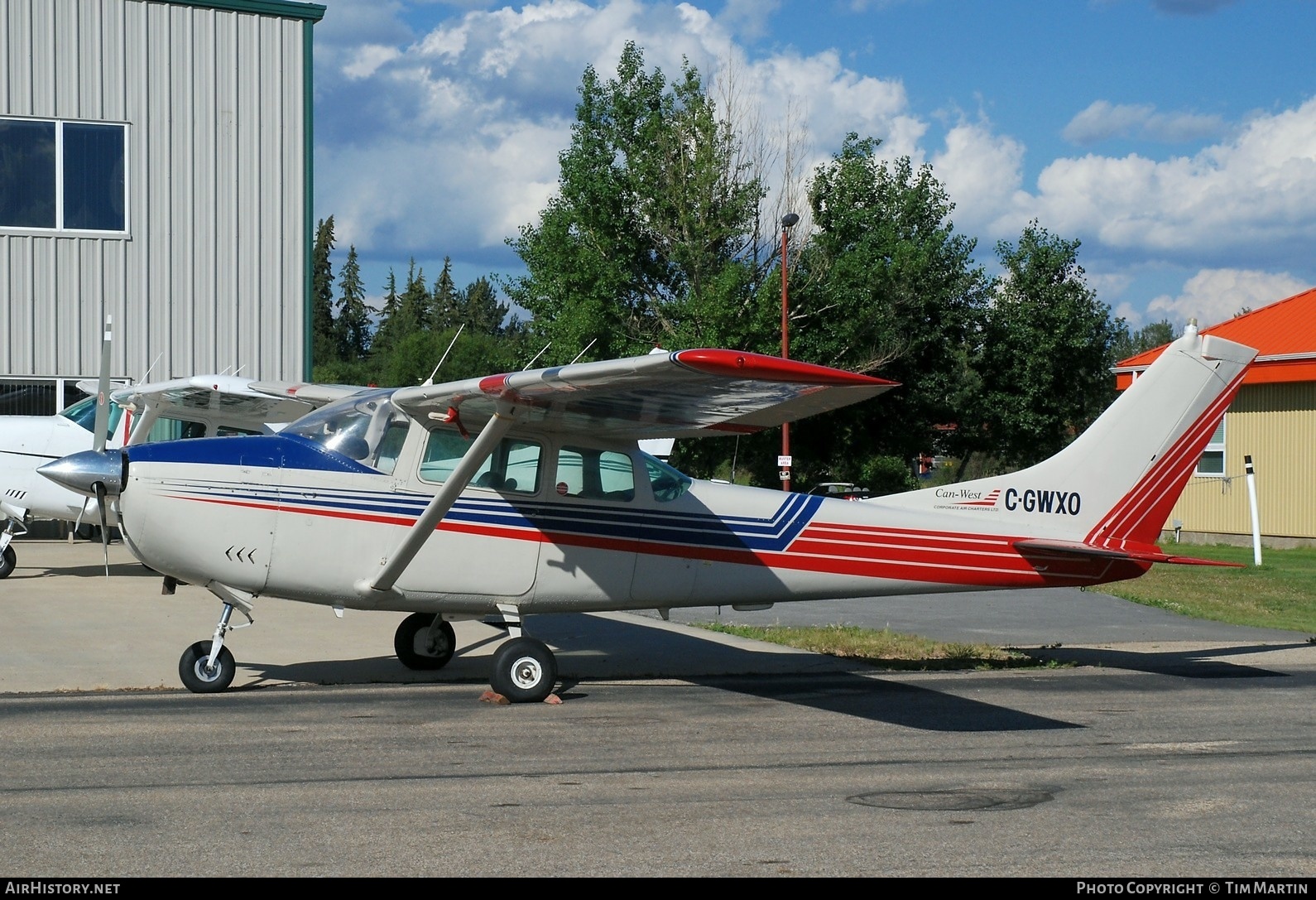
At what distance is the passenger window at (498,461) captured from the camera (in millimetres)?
9766

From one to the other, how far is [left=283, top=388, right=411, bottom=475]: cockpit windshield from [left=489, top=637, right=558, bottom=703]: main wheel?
162cm

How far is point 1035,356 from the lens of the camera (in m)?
47.8

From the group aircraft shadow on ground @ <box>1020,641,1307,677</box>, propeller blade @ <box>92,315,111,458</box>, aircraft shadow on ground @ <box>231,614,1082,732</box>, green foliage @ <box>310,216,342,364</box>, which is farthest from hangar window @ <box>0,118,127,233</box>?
green foliage @ <box>310,216,342,364</box>

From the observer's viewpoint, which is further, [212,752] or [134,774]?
[212,752]

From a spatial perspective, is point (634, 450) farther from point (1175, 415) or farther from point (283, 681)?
point (1175, 415)

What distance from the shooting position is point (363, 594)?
948cm

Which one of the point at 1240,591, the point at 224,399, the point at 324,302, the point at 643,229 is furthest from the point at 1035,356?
the point at 324,302

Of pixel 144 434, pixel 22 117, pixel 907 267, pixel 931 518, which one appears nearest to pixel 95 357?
pixel 22 117

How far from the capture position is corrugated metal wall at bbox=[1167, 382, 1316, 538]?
28.8 m

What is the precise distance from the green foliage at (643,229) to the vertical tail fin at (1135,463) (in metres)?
26.2

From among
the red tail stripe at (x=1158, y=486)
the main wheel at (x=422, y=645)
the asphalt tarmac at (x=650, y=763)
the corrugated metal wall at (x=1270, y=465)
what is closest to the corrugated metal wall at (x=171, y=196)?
the asphalt tarmac at (x=650, y=763)

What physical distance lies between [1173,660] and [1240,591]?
7964 millimetres

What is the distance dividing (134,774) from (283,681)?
3365 mm

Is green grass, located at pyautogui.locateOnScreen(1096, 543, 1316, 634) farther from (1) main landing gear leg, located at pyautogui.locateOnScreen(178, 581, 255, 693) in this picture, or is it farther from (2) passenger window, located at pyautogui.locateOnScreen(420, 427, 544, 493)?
(1) main landing gear leg, located at pyautogui.locateOnScreen(178, 581, 255, 693)
